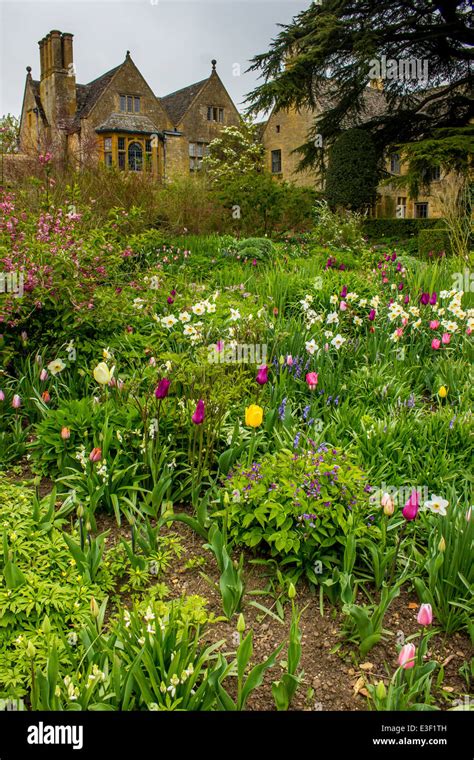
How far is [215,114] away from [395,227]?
18.8m

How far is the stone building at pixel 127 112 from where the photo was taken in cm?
3250

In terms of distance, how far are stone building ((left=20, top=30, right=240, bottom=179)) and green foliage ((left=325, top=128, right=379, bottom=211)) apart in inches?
528

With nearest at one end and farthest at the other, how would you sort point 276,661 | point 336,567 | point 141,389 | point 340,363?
point 276,661 < point 336,567 < point 141,389 < point 340,363

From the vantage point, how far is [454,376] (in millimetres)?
4863

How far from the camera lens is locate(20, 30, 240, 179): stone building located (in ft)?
107

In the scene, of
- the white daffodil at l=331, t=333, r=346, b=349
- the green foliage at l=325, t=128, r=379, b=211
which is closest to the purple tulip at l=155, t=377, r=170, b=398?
the white daffodil at l=331, t=333, r=346, b=349

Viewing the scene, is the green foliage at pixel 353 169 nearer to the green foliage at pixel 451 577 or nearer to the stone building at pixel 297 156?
the stone building at pixel 297 156

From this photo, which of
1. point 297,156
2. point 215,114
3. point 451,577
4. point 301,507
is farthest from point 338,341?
point 215,114

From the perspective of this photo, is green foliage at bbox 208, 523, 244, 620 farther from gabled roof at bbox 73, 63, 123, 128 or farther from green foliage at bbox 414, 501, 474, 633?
gabled roof at bbox 73, 63, 123, 128

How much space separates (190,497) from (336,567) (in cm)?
107

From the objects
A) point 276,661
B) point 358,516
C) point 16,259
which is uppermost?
point 16,259

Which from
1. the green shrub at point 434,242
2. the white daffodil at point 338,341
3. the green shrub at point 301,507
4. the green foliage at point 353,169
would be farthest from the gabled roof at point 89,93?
the green shrub at point 301,507
